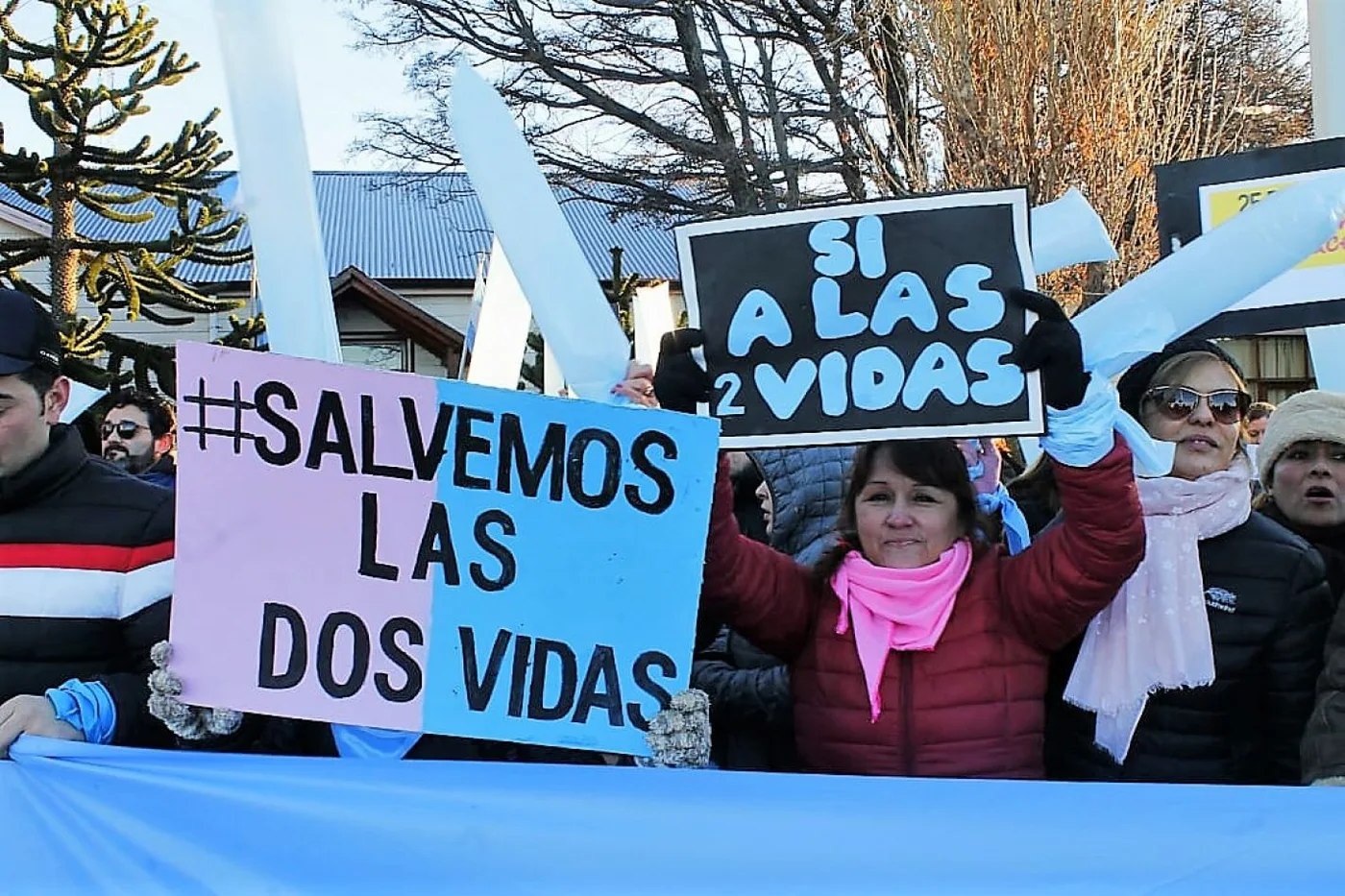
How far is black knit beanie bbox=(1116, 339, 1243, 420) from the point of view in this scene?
107 inches

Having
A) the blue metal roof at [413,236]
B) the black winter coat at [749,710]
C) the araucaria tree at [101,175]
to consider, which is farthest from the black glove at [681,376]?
the blue metal roof at [413,236]

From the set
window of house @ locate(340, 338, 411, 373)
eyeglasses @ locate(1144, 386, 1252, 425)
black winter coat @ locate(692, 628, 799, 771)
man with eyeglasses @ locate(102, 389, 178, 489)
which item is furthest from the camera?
window of house @ locate(340, 338, 411, 373)

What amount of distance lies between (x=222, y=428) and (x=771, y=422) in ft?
2.96

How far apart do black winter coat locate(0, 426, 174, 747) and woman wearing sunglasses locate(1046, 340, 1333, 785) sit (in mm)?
1653

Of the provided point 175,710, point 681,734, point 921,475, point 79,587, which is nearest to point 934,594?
point 921,475

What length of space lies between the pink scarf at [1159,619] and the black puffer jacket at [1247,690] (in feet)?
0.12

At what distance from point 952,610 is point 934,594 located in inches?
1.8

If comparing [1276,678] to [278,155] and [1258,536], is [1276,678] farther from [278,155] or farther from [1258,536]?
[278,155]

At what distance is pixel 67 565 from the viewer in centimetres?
225

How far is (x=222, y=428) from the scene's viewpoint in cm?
211

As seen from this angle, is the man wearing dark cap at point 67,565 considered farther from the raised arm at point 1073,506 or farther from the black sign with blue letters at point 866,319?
the raised arm at point 1073,506

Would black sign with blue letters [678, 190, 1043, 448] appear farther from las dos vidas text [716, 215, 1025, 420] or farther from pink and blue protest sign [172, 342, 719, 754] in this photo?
pink and blue protest sign [172, 342, 719, 754]

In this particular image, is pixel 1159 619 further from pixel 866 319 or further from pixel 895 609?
pixel 866 319

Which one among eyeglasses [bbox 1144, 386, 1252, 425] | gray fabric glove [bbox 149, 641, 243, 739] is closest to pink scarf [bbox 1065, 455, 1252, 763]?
eyeglasses [bbox 1144, 386, 1252, 425]
